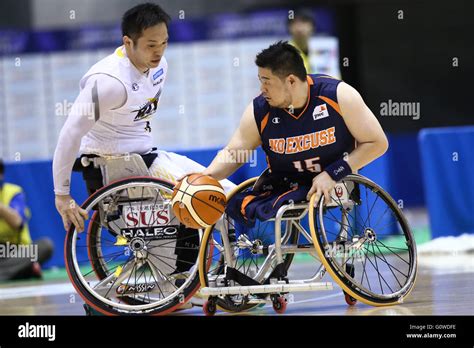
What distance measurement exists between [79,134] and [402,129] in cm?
592

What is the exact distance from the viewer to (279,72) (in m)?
5.60

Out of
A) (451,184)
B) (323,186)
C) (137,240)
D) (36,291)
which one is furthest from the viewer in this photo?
(451,184)

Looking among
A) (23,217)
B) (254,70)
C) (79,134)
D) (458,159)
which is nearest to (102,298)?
(79,134)

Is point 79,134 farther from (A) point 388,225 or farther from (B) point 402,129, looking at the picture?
(B) point 402,129

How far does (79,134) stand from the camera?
5.87m

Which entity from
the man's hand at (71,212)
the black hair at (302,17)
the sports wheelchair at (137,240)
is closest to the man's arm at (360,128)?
the sports wheelchair at (137,240)

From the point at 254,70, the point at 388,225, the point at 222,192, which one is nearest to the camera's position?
the point at 222,192

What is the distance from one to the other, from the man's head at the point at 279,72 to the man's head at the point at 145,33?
71 cm

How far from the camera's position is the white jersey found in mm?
6000

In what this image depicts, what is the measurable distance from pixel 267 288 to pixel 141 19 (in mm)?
1745

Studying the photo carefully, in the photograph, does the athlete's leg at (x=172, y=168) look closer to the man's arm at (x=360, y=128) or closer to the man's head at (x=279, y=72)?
the man's head at (x=279, y=72)

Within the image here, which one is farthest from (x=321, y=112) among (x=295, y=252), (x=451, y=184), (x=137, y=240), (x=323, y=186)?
(x=451, y=184)

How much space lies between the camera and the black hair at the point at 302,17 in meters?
10.5

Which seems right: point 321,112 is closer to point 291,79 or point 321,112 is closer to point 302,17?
point 291,79
